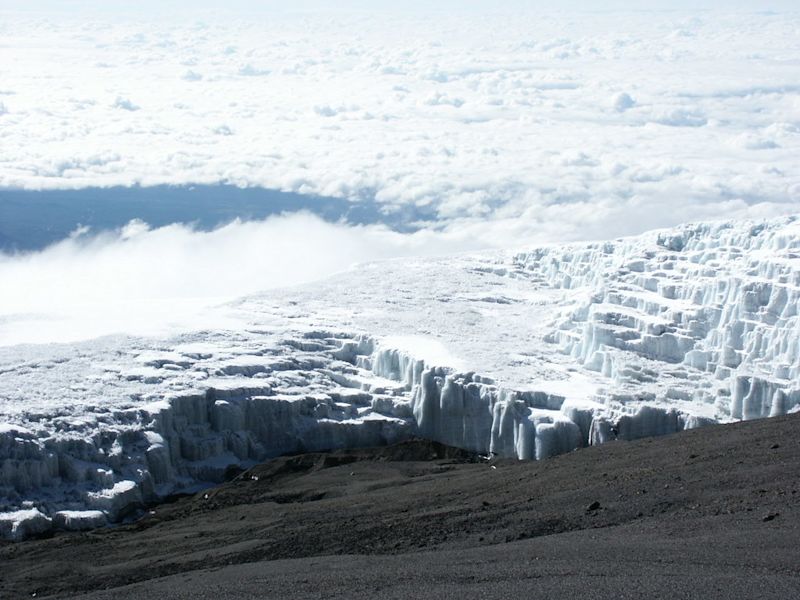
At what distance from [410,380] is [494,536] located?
39.9 meters

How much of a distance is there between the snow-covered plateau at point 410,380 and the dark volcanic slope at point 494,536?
623cm

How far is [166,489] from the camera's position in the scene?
74875mm

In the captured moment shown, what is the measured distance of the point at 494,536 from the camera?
162ft

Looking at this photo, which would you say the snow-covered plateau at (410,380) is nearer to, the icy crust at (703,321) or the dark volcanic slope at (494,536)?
the icy crust at (703,321)

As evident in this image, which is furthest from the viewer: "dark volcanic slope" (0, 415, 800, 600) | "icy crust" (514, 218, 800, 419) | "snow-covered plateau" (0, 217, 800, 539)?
"icy crust" (514, 218, 800, 419)

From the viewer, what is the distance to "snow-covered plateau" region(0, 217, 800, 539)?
7312cm

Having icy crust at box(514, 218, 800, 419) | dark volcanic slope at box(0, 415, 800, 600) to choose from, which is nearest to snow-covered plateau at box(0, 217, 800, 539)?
icy crust at box(514, 218, 800, 419)

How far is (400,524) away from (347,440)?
3141cm

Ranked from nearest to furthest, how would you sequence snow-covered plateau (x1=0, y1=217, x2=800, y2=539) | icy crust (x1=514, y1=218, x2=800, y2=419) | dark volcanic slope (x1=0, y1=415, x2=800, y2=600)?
dark volcanic slope (x1=0, y1=415, x2=800, y2=600) < snow-covered plateau (x1=0, y1=217, x2=800, y2=539) < icy crust (x1=514, y1=218, x2=800, y2=419)

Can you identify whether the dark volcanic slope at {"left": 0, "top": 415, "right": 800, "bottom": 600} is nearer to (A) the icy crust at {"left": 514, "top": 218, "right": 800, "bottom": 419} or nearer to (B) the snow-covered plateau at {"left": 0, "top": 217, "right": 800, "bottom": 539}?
(B) the snow-covered plateau at {"left": 0, "top": 217, "right": 800, "bottom": 539}

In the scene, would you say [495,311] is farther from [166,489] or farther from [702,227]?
[166,489]

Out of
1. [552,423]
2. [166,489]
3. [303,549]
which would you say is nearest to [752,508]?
[303,549]

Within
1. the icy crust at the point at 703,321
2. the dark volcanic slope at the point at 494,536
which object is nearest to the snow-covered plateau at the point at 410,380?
the icy crust at the point at 703,321

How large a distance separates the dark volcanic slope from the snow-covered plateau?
623 centimetres
